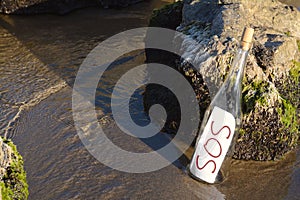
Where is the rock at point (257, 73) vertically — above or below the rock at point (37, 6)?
above

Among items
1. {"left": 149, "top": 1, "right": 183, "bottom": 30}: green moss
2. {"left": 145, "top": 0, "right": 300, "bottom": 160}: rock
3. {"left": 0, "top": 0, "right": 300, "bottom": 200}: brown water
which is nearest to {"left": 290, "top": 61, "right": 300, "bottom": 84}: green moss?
{"left": 145, "top": 0, "right": 300, "bottom": 160}: rock

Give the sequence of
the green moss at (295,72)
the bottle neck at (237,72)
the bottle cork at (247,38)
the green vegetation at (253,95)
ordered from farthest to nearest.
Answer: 1. the green moss at (295,72)
2. the green vegetation at (253,95)
3. the bottle neck at (237,72)
4. the bottle cork at (247,38)

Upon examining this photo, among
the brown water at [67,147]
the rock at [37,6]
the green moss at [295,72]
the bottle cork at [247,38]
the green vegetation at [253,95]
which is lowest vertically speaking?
the brown water at [67,147]

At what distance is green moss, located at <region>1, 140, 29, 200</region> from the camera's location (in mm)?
A: 2215

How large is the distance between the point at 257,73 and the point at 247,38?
847mm

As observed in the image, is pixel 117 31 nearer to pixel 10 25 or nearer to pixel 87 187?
pixel 10 25

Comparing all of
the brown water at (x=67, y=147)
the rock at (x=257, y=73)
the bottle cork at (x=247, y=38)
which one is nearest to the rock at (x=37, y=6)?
the brown water at (x=67, y=147)

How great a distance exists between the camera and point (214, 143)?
3.04 metres

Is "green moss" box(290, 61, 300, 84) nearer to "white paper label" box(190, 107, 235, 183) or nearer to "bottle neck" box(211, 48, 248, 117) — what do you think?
"bottle neck" box(211, 48, 248, 117)

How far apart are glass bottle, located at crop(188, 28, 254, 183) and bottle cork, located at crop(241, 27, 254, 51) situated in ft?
0.48

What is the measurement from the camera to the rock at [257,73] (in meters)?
3.42

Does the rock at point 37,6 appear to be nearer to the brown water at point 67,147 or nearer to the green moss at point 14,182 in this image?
the brown water at point 67,147

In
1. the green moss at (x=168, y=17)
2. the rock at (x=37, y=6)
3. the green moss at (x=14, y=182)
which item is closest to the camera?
the green moss at (x=14, y=182)

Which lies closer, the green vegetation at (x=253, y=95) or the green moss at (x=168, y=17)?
the green vegetation at (x=253, y=95)
